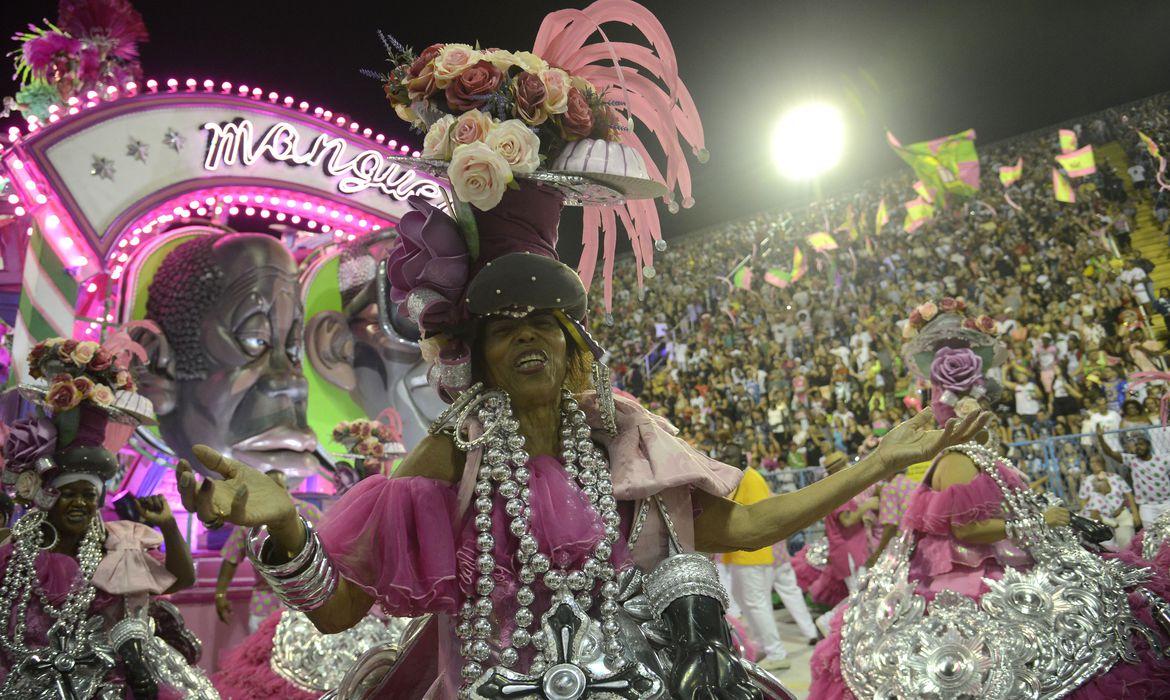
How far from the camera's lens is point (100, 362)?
4281 mm

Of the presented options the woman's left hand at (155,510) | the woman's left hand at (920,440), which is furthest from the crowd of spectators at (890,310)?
the woman's left hand at (920,440)

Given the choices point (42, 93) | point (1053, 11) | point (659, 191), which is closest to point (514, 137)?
point (659, 191)

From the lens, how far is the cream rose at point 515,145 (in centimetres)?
200

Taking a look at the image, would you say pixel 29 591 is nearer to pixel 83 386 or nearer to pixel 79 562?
pixel 79 562

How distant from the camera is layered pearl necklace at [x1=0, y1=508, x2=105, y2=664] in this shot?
356 cm

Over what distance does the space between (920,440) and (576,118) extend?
114 centimetres

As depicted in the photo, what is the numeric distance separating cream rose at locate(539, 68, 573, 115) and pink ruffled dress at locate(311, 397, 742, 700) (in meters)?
0.84

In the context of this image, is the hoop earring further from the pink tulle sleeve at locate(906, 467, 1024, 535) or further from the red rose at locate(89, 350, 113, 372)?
the pink tulle sleeve at locate(906, 467, 1024, 535)

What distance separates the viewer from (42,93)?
6.29 m

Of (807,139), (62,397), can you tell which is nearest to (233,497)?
(62,397)

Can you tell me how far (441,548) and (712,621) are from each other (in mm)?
618

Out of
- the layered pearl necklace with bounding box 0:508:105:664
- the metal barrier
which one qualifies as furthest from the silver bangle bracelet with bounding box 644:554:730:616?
the metal barrier

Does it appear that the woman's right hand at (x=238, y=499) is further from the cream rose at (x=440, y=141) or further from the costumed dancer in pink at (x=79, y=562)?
the costumed dancer in pink at (x=79, y=562)

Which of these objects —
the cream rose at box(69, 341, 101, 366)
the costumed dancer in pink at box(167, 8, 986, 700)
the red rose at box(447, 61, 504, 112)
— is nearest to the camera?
the costumed dancer in pink at box(167, 8, 986, 700)
